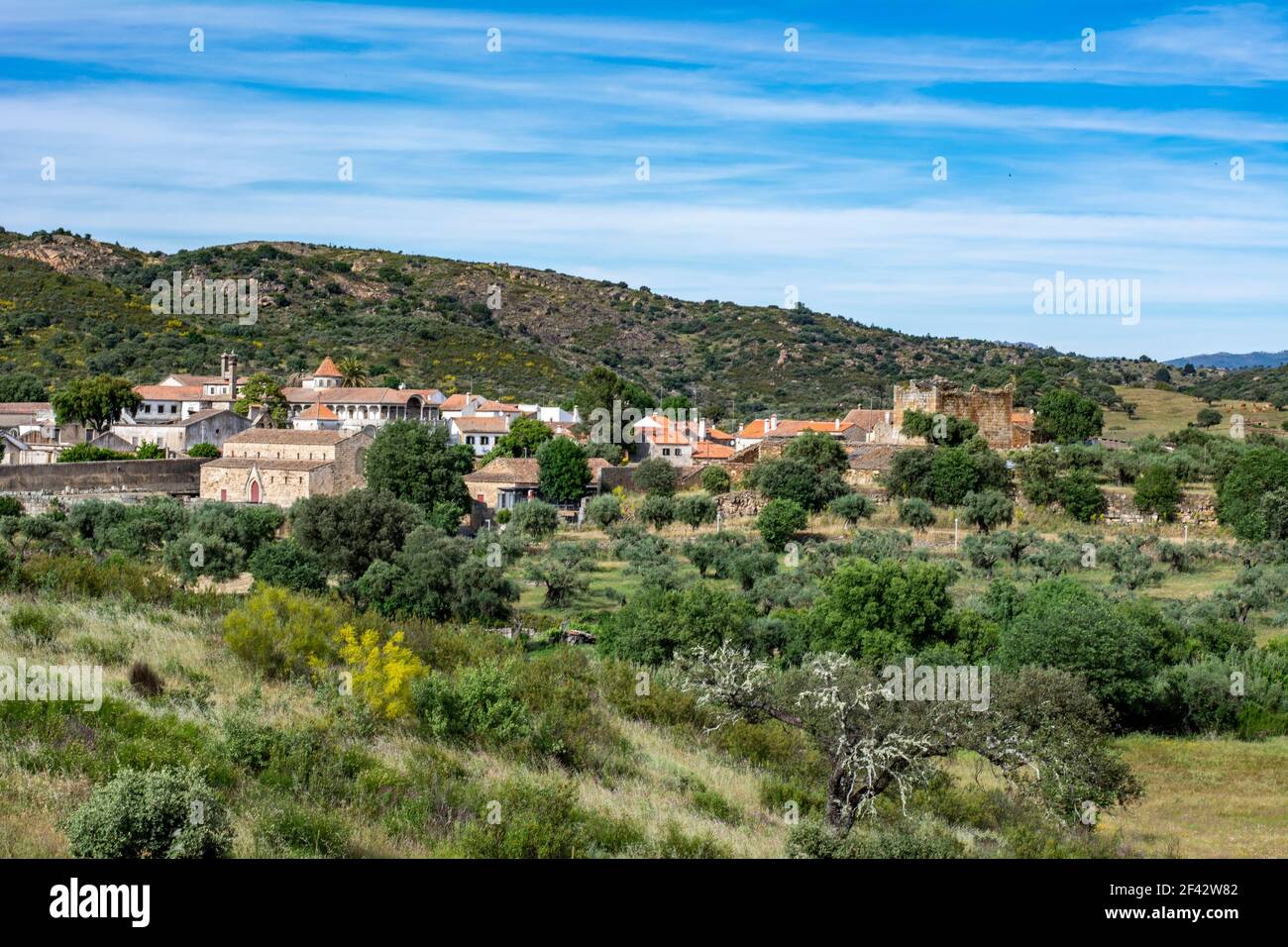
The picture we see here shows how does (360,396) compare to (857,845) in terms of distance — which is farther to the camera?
(360,396)

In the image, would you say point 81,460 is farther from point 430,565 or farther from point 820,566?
point 820,566

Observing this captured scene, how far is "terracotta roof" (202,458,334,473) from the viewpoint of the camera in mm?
46656

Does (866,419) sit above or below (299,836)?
above

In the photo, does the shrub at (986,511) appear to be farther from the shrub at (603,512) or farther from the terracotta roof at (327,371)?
the terracotta roof at (327,371)

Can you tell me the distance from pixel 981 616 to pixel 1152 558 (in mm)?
12371

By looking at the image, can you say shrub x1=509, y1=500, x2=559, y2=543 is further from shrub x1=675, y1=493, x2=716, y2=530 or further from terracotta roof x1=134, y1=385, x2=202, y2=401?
terracotta roof x1=134, y1=385, x2=202, y2=401

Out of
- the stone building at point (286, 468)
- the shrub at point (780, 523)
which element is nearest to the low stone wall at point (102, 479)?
the stone building at point (286, 468)

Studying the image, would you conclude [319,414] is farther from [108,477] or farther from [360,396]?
[108,477]

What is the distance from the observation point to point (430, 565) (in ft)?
91.8

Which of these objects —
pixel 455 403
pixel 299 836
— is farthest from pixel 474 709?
pixel 455 403

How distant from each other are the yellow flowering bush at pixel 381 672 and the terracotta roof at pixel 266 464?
34.1 m

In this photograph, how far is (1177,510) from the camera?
4328 centimetres

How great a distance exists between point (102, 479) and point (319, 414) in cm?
1553
